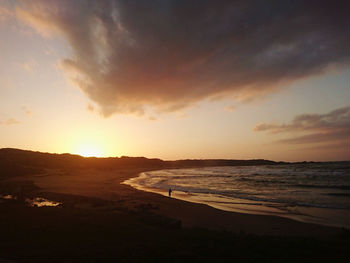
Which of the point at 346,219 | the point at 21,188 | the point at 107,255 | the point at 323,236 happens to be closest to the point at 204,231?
the point at 107,255

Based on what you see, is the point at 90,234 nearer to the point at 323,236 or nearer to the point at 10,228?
the point at 10,228

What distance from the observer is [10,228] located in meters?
10.3

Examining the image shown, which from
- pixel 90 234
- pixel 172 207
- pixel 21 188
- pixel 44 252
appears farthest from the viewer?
pixel 21 188

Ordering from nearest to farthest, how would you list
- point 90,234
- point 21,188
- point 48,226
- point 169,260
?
point 169,260, point 90,234, point 48,226, point 21,188

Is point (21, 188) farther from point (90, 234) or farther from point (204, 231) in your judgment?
point (204, 231)

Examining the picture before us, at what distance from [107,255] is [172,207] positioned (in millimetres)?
11891

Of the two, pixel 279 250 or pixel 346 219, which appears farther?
pixel 346 219

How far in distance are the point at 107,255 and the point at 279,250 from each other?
5.76 metres

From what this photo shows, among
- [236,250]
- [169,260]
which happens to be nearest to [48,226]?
[169,260]

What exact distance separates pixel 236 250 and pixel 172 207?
1149cm

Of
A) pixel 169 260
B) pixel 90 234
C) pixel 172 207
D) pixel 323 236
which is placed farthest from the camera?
pixel 172 207

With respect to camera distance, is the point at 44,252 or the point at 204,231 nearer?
the point at 44,252

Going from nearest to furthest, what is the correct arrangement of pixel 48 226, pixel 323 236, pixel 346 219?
pixel 48 226 → pixel 323 236 → pixel 346 219

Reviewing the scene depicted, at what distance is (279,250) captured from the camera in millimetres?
8047
